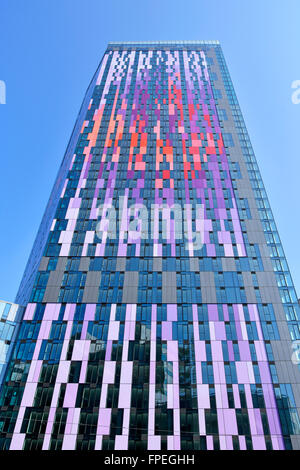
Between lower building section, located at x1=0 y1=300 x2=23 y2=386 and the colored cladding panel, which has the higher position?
the colored cladding panel

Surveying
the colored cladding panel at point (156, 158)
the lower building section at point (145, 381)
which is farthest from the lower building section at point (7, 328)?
the colored cladding panel at point (156, 158)

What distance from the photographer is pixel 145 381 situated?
4909cm

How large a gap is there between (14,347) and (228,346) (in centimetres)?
3653

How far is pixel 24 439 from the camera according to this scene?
45.0 m

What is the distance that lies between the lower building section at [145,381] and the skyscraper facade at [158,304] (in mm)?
175

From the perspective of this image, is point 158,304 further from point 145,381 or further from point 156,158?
point 156,158

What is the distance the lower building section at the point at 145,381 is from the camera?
147ft

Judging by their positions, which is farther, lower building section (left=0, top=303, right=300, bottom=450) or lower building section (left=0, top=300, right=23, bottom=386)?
lower building section (left=0, top=300, right=23, bottom=386)

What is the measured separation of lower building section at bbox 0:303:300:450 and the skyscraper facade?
175 mm

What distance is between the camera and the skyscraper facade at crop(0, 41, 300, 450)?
45.9 meters
